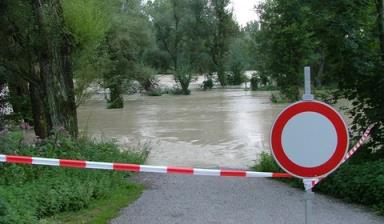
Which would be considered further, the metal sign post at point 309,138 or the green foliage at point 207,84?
the green foliage at point 207,84

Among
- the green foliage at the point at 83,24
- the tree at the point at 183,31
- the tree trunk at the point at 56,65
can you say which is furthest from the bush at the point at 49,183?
the tree at the point at 183,31

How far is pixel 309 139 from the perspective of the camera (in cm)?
421

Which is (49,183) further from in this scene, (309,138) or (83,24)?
(83,24)

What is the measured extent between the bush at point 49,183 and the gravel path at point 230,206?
2.08 feet

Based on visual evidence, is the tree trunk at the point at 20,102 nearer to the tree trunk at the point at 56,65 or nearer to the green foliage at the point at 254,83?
the tree trunk at the point at 56,65

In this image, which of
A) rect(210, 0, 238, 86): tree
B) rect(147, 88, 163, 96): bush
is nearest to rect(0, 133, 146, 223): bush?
rect(147, 88, 163, 96): bush

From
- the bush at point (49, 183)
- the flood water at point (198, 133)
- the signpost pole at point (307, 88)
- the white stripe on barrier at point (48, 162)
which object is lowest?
the flood water at point (198, 133)

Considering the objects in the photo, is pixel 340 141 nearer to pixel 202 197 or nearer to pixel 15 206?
pixel 15 206

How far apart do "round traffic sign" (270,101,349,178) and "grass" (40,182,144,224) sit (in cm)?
276

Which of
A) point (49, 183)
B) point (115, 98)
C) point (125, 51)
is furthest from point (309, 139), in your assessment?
point (125, 51)

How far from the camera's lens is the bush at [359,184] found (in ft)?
23.2

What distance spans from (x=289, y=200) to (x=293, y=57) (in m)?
7.01

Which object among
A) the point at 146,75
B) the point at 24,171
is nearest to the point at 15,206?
the point at 24,171

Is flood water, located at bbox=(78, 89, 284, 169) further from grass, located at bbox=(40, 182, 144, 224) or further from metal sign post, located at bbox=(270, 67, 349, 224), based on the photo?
metal sign post, located at bbox=(270, 67, 349, 224)
